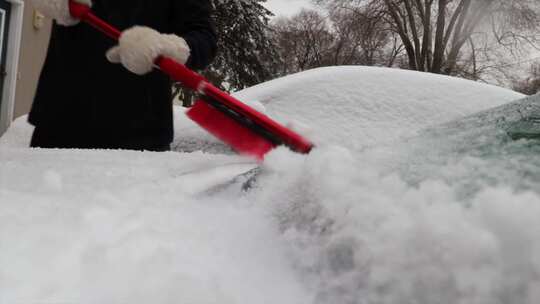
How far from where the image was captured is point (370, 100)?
2557mm

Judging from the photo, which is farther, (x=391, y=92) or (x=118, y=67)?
(x=391, y=92)

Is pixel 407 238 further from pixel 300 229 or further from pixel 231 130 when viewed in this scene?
pixel 231 130

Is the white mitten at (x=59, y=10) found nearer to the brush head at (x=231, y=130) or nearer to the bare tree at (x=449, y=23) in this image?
the brush head at (x=231, y=130)

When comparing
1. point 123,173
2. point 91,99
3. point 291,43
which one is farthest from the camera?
point 291,43

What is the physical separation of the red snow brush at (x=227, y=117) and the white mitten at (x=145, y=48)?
0.03 metres

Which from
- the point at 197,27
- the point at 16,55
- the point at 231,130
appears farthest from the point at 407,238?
the point at 16,55

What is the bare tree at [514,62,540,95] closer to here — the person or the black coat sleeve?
the black coat sleeve

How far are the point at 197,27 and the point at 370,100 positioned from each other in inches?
45.6

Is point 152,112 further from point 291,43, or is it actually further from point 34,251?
point 291,43

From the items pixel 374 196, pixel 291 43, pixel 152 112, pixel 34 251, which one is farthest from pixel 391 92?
pixel 291 43

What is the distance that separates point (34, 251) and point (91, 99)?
1.37 meters

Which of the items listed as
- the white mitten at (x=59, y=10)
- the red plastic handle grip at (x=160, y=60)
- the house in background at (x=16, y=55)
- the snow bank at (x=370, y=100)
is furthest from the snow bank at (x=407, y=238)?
the house in background at (x=16, y=55)

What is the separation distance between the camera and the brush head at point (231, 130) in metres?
1.39

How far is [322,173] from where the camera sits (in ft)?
2.09
